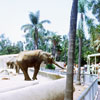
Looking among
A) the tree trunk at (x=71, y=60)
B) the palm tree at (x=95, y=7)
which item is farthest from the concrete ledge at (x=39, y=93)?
the palm tree at (x=95, y=7)

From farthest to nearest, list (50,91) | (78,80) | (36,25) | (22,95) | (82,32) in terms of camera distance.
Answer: (36,25)
(82,32)
(78,80)
(50,91)
(22,95)

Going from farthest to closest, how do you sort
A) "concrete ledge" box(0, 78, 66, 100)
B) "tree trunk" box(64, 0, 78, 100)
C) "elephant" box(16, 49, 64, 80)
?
"elephant" box(16, 49, 64, 80), "tree trunk" box(64, 0, 78, 100), "concrete ledge" box(0, 78, 66, 100)

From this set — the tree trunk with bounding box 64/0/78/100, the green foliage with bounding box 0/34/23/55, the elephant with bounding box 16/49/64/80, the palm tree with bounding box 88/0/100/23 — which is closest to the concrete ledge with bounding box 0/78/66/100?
the tree trunk with bounding box 64/0/78/100

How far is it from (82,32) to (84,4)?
246cm

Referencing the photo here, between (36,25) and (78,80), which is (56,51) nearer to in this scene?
(36,25)

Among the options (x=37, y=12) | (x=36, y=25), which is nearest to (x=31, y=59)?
(x=36, y=25)

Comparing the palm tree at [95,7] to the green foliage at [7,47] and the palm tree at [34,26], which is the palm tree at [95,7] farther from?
the green foliage at [7,47]

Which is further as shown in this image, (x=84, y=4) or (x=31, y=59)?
(x=84, y=4)

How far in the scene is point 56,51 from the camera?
60.2 m

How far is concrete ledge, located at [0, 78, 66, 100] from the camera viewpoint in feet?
15.7

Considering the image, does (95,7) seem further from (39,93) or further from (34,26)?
(34,26)

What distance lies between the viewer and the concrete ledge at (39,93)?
4.80 metres

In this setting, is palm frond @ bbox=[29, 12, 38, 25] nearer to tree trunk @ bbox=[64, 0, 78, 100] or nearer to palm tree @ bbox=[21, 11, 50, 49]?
palm tree @ bbox=[21, 11, 50, 49]

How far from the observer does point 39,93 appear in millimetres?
5879
